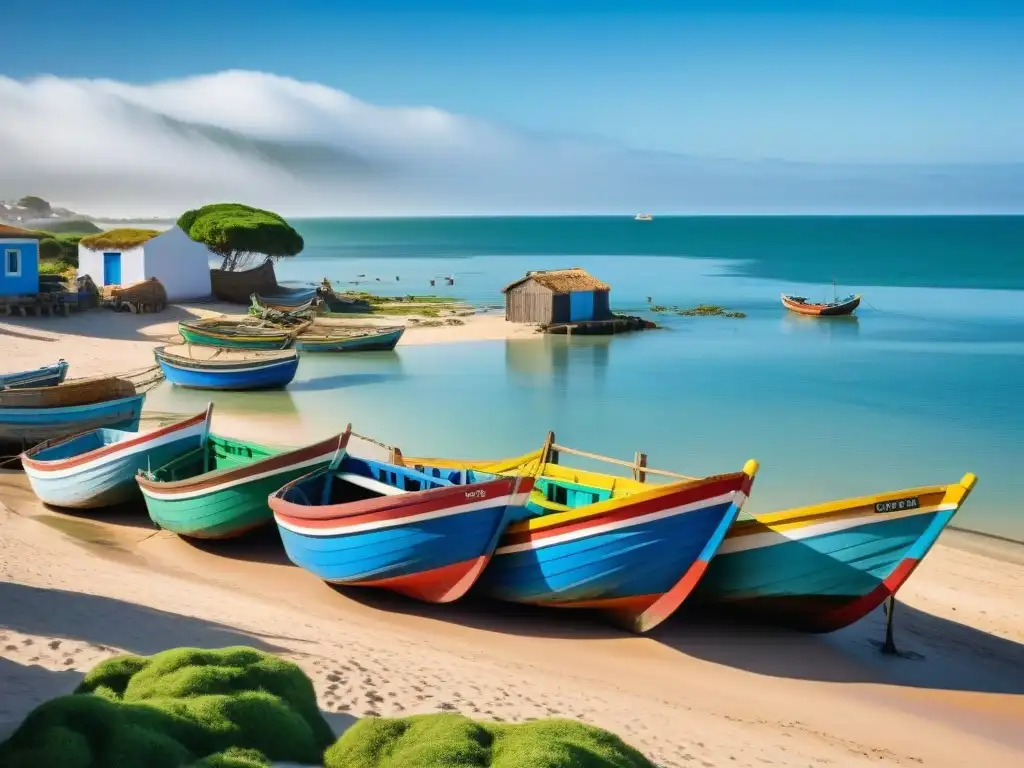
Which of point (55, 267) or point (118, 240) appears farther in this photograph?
point (55, 267)

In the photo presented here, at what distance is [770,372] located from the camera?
34.0 m

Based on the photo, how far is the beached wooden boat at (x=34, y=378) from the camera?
19.8 metres

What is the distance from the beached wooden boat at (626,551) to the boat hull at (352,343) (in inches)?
975

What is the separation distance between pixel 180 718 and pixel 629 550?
20.0 feet

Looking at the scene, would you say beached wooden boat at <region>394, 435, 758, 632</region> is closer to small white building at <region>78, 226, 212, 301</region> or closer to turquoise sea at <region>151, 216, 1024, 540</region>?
turquoise sea at <region>151, 216, 1024, 540</region>

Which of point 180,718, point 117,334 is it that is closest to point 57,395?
point 180,718

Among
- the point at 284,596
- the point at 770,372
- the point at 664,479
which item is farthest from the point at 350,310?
the point at 284,596

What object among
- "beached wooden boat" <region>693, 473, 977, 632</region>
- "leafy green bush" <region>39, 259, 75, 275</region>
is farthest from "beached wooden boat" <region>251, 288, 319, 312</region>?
"beached wooden boat" <region>693, 473, 977, 632</region>

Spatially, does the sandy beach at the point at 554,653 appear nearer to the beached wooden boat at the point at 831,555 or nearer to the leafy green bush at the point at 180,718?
the beached wooden boat at the point at 831,555

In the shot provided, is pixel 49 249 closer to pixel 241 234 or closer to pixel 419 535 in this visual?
pixel 241 234

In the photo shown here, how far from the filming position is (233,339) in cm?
3272

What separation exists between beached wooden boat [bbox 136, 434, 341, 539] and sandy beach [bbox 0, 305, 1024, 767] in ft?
1.34

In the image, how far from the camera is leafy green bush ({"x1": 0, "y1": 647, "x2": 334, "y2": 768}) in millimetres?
4848

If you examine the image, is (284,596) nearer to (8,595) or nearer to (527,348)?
(8,595)
